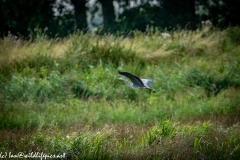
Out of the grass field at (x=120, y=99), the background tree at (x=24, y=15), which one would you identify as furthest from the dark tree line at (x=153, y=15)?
the grass field at (x=120, y=99)

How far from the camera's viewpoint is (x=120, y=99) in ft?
32.3

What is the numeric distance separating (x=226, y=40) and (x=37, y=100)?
8.15 meters

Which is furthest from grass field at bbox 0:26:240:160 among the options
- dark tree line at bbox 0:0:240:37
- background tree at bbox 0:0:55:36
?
dark tree line at bbox 0:0:240:37

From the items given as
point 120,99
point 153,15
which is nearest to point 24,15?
point 153,15

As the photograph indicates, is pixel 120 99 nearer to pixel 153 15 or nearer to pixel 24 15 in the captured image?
pixel 24 15

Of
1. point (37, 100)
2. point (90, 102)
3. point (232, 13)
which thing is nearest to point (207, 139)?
point (90, 102)

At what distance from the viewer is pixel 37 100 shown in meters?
9.59

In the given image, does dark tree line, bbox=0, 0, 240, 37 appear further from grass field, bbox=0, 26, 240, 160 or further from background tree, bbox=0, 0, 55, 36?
grass field, bbox=0, 26, 240, 160

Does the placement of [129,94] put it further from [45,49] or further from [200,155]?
[200,155]

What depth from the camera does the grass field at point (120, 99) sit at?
6.30 metres

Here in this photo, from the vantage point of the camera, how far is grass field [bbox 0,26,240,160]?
6.30 metres

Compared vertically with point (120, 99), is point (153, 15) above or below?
above

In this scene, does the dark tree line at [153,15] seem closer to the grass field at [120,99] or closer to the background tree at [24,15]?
the background tree at [24,15]

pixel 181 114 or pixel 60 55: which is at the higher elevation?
pixel 60 55
